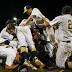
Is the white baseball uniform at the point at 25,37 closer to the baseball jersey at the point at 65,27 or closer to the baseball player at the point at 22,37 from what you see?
the baseball player at the point at 22,37

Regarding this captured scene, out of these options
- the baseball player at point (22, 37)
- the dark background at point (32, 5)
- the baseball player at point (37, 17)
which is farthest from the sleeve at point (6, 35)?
the dark background at point (32, 5)

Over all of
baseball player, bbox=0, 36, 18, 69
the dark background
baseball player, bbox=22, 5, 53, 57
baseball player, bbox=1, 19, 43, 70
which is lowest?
baseball player, bbox=0, 36, 18, 69

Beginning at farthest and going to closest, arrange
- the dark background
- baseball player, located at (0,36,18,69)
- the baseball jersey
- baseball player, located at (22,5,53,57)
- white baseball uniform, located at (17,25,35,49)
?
the dark background < baseball player, located at (22,5,53,57) < white baseball uniform, located at (17,25,35,49) < the baseball jersey < baseball player, located at (0,36,18,69)

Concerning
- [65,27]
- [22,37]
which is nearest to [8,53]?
[22,37]

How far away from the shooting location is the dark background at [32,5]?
58.9 ft

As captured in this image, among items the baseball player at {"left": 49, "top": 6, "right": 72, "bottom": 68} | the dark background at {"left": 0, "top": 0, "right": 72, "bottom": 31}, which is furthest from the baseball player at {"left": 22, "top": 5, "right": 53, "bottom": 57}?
the dark background at {"left": 0, "top": 0, "right": 72, "bottom": 31}

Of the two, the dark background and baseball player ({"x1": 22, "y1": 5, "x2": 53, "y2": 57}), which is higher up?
the dark background

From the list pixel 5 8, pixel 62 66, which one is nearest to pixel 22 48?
pixel 62 66

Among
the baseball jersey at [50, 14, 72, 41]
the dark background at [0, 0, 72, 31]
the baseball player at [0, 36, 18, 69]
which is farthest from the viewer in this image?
the dark background at [0, 0, 72, 31]

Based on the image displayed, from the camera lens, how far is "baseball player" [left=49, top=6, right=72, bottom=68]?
11.4m

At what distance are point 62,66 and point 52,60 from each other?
0.60m

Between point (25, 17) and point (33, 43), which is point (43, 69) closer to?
point (33, 43)

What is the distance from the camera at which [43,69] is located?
1129 cm

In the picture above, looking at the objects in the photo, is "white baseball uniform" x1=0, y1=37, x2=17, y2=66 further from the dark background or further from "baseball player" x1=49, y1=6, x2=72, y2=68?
the dark background
